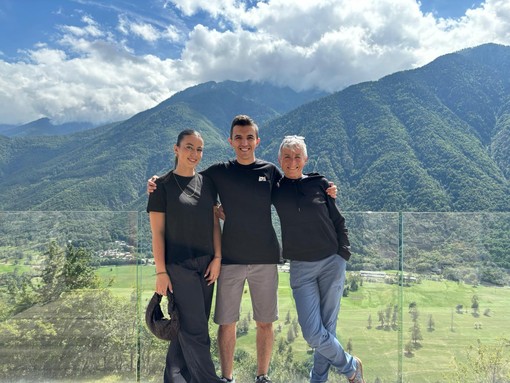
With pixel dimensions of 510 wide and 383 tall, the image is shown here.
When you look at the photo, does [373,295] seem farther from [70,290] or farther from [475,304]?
[70,290]

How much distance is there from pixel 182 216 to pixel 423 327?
2.19 meters

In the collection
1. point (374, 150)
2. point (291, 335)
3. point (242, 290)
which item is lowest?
point (291, 335)

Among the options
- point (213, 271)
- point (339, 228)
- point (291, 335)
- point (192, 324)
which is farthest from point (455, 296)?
point (192, 324)

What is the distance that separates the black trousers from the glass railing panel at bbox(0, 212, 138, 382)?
0.93 m

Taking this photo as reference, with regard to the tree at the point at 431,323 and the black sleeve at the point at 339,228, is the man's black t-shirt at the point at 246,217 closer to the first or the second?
the black sleeve at the point at 339,228

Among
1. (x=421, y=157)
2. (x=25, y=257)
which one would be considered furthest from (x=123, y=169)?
(x=25, y=257)

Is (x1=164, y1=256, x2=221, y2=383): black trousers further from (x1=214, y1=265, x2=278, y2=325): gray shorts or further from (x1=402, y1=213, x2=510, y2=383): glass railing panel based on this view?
(x1=402, y1=213, x2=510, y2=383): glass railing panel

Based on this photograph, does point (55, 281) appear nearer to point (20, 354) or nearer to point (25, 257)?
point (25, 257)

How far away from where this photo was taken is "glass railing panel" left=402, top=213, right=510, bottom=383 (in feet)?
11.6

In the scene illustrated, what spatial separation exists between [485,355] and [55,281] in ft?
11.9

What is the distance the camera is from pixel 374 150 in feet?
298

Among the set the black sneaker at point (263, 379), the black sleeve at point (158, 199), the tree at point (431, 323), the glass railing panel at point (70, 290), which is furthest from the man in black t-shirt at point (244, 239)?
the tree at point (431, 323)

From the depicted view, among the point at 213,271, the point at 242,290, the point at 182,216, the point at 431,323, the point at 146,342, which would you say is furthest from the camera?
the point at 146,342

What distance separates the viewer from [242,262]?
307cm
